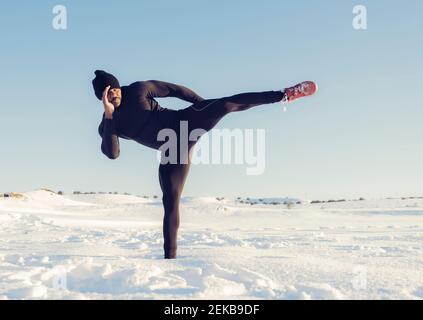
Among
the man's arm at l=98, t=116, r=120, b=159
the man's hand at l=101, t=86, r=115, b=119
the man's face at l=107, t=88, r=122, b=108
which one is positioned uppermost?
the man's face at l=107, t=88, r=122, b=108

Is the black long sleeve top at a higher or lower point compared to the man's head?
lower

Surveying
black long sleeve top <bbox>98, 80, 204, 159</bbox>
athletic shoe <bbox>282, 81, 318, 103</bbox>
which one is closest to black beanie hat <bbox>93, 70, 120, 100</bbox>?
black long sleeve top <bbox>98, 80, 204, 159</bbox>

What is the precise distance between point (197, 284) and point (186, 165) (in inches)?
55.6

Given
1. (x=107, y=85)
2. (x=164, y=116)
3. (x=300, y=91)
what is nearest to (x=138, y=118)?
(x=164, y=116)

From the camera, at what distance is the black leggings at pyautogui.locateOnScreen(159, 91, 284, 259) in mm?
3668

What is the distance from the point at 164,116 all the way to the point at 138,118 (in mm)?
253

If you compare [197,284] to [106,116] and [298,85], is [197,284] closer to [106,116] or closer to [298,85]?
[106,116]

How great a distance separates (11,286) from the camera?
2520 mm

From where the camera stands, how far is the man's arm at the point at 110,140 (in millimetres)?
3531

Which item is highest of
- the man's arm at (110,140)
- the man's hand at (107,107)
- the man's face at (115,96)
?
the man's face at (115,96)

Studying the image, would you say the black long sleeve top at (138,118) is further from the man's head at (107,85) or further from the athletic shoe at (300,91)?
the athletic shoe at (300,91)

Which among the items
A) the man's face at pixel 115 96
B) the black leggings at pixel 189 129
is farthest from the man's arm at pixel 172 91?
the man's face at pixel 115 96

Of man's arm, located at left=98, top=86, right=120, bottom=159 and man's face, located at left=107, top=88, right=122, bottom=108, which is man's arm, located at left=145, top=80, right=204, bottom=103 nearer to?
man's face, located at left=107, top=88, right=122, bottom=108
